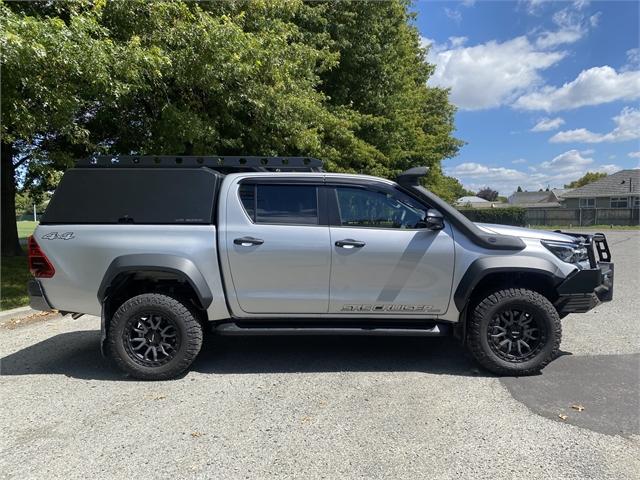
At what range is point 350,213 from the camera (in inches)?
171

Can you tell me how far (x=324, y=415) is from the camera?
3.50 metres

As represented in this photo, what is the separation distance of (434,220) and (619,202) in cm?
5610

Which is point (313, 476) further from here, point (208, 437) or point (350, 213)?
point (350, 213)

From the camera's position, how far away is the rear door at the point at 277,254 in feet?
13.9

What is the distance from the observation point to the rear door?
422 centimetres

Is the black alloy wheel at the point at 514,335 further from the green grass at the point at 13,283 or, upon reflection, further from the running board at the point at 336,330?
the green grass at the point at 13,283

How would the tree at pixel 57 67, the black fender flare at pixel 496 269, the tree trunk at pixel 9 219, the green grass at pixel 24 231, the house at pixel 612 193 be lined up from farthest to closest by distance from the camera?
1. the house at pixel 612 193
2. the green grass at pixel 24 231
3. the tree trunk at pixel 9 219
4. the tree at pixel 57 67
5. the black fender flare at pixel 496 269

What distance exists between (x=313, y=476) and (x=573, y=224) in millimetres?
42155

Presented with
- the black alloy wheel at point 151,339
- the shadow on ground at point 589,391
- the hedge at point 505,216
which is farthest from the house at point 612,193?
the black alloy wheel at point 151,339

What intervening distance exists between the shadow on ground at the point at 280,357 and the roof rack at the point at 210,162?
6.40 ft

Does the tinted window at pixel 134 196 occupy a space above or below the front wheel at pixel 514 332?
above

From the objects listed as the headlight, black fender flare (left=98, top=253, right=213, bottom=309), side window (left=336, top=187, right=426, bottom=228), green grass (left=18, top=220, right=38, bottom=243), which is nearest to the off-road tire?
black fender flare (left=98, top=253, right=213, bottom=309)

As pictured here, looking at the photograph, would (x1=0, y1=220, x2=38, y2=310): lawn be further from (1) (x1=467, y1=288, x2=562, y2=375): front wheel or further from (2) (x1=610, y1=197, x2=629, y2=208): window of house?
(2) (x1=610, y1=197, x2=629, y2=208): window of house

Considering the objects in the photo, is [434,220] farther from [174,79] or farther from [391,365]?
[174,79]
